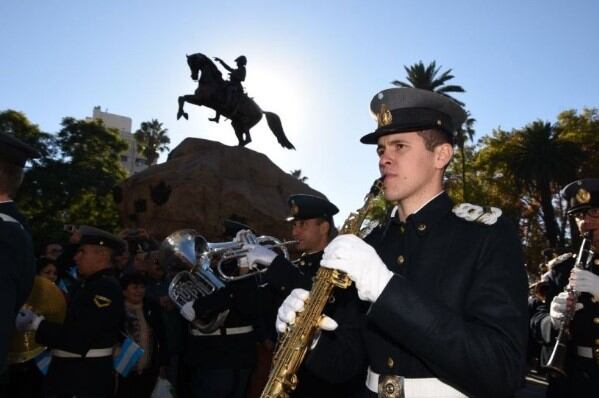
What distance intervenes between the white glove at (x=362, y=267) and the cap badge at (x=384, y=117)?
2.29 ft

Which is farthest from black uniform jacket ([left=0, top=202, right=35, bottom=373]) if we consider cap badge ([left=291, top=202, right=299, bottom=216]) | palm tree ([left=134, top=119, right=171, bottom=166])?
palm tree ([left=134, top=119, right=171, bottom=166])

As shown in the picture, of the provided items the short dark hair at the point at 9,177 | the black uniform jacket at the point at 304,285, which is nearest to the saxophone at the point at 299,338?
the black uniform jacket at the point at 304,285

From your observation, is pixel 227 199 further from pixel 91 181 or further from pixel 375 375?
pixel 91 181

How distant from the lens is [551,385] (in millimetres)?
4457

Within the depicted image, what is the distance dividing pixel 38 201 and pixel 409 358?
1270 inches

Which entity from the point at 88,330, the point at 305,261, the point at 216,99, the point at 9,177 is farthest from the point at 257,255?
the point at 216,99

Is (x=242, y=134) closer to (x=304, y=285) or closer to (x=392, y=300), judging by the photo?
(x=304, y=285)

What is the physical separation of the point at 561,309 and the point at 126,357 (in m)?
3.96

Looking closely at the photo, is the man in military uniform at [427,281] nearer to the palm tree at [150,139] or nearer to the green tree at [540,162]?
the green tree at [540,162]

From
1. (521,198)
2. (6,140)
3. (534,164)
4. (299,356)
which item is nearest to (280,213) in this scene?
(6,140)

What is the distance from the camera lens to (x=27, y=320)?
4.34 m

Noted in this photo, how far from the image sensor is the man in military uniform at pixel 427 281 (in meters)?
2.03

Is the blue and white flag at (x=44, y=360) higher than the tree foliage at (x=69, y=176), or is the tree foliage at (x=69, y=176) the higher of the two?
the tree foliage at (x=69, y=176)

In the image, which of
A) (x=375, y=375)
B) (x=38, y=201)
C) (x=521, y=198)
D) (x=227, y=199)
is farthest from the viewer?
(x=521, y=198)
